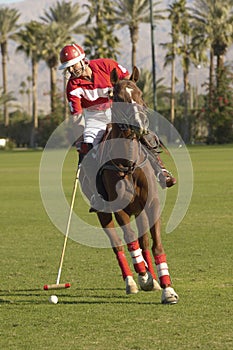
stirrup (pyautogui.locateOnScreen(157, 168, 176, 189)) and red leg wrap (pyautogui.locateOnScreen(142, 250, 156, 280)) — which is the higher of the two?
stirrup (pyautogui.locateOnScreen(157, 168, 176, 189))

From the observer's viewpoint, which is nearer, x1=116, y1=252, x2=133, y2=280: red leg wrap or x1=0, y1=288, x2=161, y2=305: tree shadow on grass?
x1=0, y1=288, x2=161, y2=305: tree shadow on grass

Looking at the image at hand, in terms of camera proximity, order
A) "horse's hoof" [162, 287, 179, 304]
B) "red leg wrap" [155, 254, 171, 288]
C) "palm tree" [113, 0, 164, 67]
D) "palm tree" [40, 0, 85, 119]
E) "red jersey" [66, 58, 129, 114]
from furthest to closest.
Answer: "palm tree" [40, 0, 85, 119]
"palm tree" [113, 0, 164, 67]
"red jersey" [66, 58, 129, 114]
"red leg wrap" [155, 254, 171, 288]
"horse's hoof" [162, 287, 179, 304]

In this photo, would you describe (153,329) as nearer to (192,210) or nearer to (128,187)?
(128,187)

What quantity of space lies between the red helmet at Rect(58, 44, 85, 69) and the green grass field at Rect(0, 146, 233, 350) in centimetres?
262

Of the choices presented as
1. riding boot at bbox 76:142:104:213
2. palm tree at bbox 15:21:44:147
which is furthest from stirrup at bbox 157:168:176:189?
palm tree at bbox 15:21:44:147

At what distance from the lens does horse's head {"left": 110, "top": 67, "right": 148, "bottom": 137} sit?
909cm

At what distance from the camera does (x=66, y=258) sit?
13.6 metres

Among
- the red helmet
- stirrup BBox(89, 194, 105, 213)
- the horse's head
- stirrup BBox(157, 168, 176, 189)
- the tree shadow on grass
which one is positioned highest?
the red helmet

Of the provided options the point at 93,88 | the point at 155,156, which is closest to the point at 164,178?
the point at 155,156

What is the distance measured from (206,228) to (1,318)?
28.6ft

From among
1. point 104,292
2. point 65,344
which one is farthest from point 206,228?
point 65,344

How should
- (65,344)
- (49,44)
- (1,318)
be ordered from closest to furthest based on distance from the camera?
(65,344), (1,318), (49,44)

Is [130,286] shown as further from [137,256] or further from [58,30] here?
[58,30]

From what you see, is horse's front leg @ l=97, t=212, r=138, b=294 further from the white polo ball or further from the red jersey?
the red jersey
